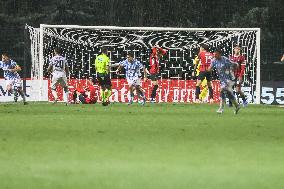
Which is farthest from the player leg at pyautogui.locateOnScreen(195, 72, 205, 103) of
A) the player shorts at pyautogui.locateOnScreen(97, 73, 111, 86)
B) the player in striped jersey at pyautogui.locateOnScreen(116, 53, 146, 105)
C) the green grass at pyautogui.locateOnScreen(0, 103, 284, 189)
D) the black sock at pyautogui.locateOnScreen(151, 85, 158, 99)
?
the green grass at pyautogui.locateOnScreen(0, 103, 284, 189)

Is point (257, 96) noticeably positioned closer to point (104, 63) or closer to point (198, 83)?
point (198, 83)

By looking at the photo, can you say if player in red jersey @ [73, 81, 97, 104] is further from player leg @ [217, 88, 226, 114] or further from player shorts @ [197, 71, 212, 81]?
player leg @ [217, 88, 226, 114]

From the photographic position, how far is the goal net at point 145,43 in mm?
39094

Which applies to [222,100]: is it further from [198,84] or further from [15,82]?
[15,82]

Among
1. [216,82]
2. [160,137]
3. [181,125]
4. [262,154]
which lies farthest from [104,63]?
[262,154]

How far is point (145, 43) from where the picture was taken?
40.2 m

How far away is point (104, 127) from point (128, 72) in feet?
49.2

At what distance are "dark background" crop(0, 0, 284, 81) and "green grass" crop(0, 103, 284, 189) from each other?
120ft

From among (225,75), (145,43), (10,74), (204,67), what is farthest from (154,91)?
(225,75)

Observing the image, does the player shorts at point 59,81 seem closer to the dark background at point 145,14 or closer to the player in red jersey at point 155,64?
the player in red jersey at point 155,64

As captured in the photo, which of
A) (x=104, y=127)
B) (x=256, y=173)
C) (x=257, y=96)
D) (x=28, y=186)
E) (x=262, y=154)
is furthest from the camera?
(x=257, y=96)

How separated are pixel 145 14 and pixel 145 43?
23091 millimetres

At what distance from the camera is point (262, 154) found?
1411 centimetres

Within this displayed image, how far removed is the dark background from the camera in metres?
59.8
